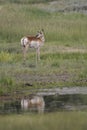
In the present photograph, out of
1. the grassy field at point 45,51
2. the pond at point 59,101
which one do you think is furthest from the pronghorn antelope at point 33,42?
the pond at point 59,101

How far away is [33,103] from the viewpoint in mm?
18531

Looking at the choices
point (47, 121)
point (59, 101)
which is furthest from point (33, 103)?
point (47, 121)

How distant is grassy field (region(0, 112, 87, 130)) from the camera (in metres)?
15.1

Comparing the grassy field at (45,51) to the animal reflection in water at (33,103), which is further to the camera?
the grassy field at (45,51)

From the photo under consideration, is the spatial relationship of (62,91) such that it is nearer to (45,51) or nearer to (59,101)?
(59,101)

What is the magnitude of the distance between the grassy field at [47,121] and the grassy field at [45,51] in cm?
309

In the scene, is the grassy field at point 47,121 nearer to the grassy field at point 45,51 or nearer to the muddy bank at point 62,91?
the grassy field at point 45,51

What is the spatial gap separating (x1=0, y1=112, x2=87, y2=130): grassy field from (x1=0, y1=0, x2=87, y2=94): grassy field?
3087 mm

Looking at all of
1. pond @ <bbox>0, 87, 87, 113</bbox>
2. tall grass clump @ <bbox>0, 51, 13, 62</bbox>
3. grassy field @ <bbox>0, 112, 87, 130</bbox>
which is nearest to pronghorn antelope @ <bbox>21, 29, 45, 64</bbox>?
tall grass clump @ <bbox>0, 51, 13, 62</bbox>

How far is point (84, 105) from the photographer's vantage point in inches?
716

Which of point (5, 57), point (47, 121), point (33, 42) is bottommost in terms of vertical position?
point (47, 121)

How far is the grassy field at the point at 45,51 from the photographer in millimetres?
21625

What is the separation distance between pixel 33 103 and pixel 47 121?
8.69 feet

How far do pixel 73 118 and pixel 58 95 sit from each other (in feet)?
11.9
